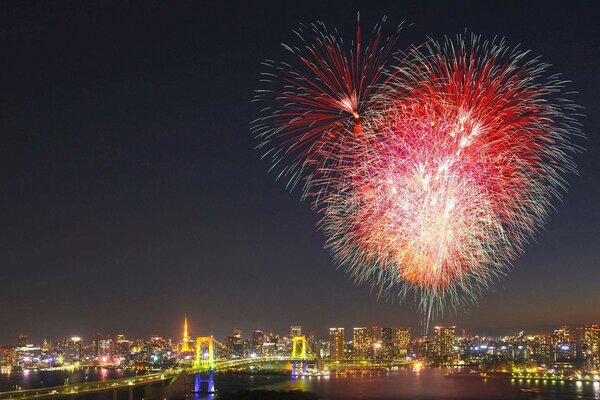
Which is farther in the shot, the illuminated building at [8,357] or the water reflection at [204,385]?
the illuminated building at [8,357]

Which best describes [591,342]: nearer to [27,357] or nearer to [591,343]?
[591,343]

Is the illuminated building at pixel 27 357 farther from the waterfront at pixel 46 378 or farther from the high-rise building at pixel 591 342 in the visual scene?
the high-rise building at pixel 591 342

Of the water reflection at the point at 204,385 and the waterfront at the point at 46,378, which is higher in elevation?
the water reflection at the point at 204,385

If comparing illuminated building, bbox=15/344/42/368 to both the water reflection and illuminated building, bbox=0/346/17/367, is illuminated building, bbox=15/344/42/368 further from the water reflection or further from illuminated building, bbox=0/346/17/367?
the water reflection

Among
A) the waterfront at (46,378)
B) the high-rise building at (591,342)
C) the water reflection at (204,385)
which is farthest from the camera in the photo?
the high-rise building at (591,342)

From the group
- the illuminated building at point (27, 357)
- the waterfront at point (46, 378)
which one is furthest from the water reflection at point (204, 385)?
the illuminated building at point (27, 357)

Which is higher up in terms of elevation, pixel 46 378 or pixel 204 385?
pixel 204 385

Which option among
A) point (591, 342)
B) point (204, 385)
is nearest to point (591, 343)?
point (591, 342)

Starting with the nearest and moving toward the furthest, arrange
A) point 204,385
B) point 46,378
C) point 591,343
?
point 204,385 < point 46,378 < point 591,343

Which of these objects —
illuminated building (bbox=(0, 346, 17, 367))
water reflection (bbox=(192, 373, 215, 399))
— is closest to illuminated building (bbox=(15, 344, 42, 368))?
illuminated building (bbox=(0, 346, 17, 367))

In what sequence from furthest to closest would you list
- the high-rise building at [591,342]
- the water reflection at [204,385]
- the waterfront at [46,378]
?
the high-rise building at [591,342] < the waterfront at [46,378] < the water reflection at [204,385]

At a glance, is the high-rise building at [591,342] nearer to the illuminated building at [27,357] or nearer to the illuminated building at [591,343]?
the illuminated building at [591,343]

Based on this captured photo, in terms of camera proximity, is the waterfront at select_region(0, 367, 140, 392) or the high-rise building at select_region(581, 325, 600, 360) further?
the high-rise building at select_region(581, 325, 600, 360)

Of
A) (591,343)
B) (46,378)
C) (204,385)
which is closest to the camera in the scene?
(204,385)
